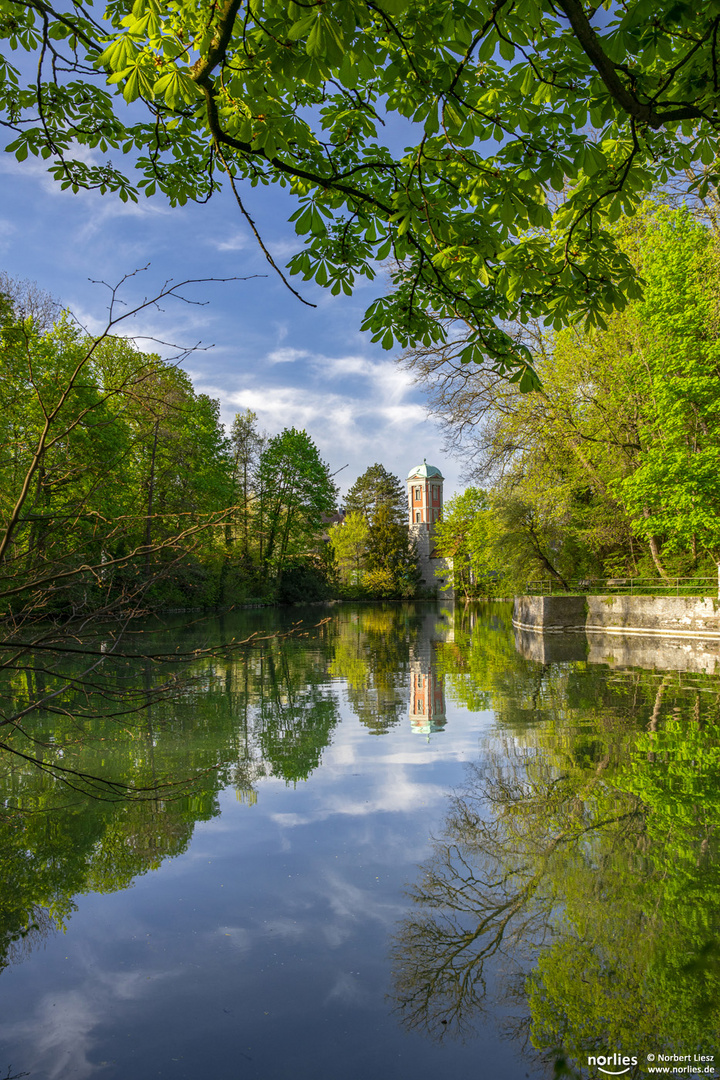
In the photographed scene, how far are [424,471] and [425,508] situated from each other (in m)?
5.00

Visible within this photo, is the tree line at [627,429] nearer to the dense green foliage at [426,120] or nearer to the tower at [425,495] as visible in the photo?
the dense green foliage at [426,120]

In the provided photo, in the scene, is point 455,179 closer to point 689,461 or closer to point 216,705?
point 216,705

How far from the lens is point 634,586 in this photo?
20.2m

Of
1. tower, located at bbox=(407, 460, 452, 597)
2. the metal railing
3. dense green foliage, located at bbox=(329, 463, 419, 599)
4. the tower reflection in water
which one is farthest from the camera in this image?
tower, located at bbox=(407, 460, 452, 597)

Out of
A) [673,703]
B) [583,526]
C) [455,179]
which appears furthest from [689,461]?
[455,179]

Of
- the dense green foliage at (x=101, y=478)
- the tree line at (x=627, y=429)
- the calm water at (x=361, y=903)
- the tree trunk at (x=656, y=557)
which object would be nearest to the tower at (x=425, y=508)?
the dense green foliage at (x=101, y=478)

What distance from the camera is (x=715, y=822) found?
448 centimetres

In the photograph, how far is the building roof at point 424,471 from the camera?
8231 centimetres

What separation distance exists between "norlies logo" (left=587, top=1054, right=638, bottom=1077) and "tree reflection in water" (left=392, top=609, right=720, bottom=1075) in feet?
0.12

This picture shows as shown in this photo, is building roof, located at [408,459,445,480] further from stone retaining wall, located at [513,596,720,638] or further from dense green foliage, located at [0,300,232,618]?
stone retaining wall, located at [513,596,720,638]

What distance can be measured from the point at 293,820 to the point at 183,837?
32.0 inches

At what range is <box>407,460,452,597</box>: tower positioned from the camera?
7650cm

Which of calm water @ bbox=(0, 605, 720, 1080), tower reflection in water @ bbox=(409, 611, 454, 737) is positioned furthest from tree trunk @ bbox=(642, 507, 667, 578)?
calm water @ bbox=(0, 605, 720, 1080)

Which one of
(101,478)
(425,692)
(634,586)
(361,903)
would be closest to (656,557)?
(634,586)
